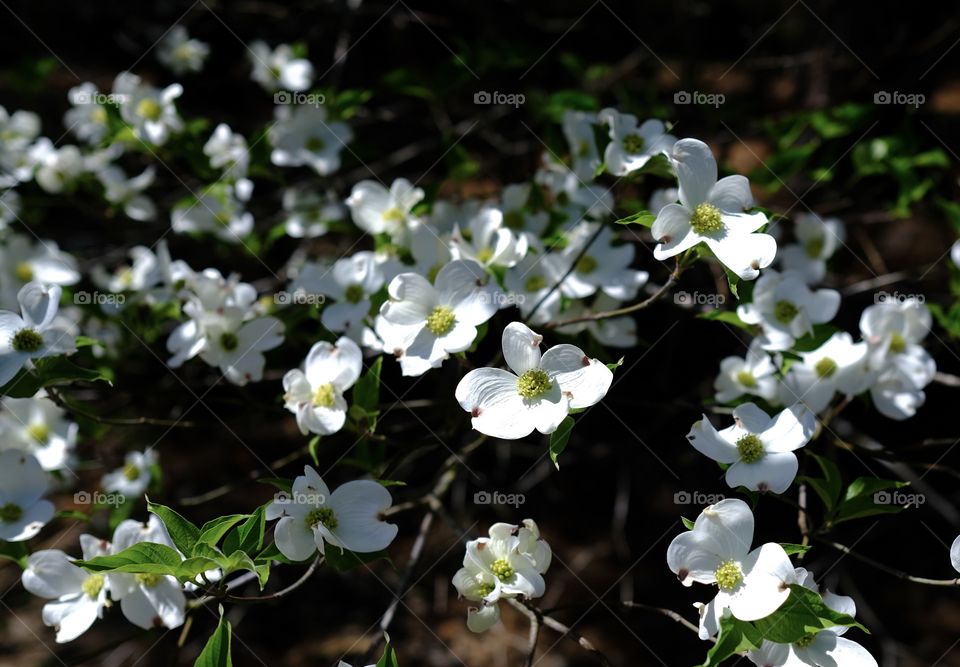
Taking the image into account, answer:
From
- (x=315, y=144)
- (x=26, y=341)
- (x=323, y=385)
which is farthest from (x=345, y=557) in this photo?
(x=315, y=144)

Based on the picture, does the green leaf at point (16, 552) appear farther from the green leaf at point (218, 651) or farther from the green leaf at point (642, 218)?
the green leaf at point (642, 218)

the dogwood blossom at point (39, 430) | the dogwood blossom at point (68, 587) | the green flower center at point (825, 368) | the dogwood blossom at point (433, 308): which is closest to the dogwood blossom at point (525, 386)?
the dogwood blossom at point (433, 308)

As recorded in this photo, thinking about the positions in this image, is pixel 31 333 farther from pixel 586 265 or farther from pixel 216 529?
pixel 586 265

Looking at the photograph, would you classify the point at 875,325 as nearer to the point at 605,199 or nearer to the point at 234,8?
the point at 605,199

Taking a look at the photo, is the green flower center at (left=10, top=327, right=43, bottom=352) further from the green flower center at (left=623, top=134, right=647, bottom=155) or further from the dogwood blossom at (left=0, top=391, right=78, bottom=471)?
the green flower center at (left=623, top=134, right=647, bottom=155)

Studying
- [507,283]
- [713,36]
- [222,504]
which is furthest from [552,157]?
[713,36]
